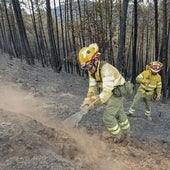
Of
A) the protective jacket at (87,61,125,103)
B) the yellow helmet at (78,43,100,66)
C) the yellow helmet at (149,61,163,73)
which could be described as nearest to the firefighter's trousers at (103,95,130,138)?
the protective jacket at (87,61,125,103)

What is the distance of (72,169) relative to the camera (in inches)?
237

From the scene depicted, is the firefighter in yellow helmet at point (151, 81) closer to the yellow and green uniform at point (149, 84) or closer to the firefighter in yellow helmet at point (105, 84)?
the yellow and green uniform at point (149, 84)

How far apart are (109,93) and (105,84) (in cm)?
19

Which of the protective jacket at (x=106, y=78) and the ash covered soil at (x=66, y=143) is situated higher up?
the protective jacket at (x=106, y=78)

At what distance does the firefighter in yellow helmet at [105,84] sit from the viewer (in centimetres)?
737

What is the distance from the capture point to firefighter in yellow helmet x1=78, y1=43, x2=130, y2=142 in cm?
737

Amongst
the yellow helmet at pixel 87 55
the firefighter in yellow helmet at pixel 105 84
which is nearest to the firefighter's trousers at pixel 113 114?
the firefighter in yellow helmet at pixel 105 84

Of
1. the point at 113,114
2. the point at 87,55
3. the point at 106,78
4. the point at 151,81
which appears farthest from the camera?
the point at 151,81

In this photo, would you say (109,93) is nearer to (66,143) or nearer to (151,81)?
(66,143)

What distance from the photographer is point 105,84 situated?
743cm

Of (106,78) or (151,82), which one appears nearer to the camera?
(106,78)

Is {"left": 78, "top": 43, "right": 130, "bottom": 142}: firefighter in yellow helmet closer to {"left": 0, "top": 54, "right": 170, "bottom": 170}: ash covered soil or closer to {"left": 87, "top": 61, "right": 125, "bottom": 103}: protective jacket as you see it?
{"left": 87, "top": 61, "right": 125, "bottom": 103}: protective jacket

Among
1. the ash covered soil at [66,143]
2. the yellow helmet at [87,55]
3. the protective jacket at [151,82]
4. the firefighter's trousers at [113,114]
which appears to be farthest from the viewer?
the protective jacket at [151,82]

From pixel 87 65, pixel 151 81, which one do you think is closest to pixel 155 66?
pixel 151 81
